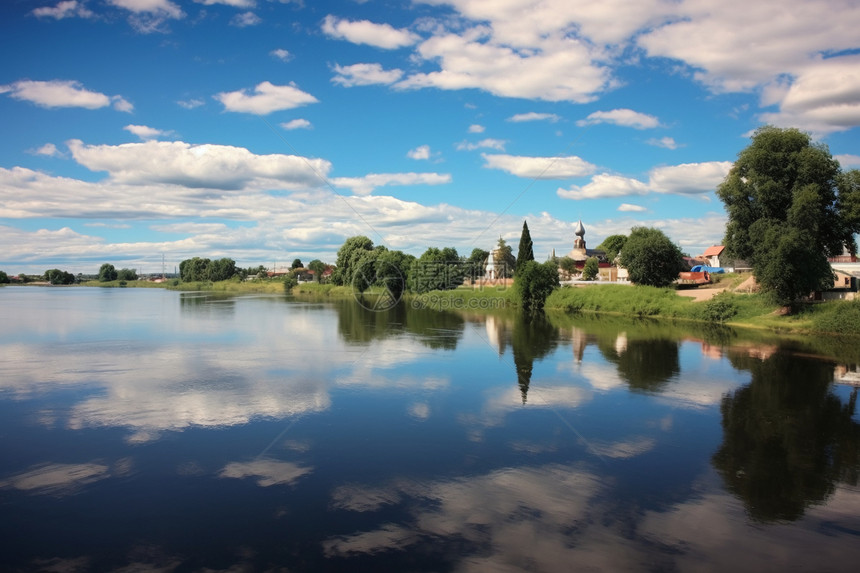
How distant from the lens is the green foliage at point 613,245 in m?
120

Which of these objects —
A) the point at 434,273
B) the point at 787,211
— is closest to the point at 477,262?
the point at 434,273

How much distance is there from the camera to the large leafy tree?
121 feet

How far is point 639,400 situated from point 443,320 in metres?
31.6

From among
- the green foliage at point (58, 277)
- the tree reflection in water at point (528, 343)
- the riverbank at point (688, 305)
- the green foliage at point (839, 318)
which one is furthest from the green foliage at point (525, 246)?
the green foliage at point (58, 277)

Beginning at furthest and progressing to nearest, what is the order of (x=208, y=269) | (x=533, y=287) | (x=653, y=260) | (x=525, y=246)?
(x=208, y=269), (x=525, y=246), (x=533, y=287), (x=653, y=260)

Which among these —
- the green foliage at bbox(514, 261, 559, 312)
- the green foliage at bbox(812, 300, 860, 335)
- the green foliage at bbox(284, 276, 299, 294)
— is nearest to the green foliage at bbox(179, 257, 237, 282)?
the green foliage at bbox(284, 276, 299, 294)

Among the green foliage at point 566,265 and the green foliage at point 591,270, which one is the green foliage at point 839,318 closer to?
the green foliage at point 591,270

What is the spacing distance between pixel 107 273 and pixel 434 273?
5473 inches

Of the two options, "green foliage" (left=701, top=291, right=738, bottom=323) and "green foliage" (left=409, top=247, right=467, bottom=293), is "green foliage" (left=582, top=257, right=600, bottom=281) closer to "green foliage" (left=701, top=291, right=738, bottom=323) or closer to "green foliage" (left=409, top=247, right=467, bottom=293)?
"green foliage" (left=409, top=247, right=467, bottom=293)

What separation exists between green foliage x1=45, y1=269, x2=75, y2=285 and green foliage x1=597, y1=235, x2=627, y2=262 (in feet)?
511

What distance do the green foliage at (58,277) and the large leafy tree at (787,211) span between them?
A: 18202cm

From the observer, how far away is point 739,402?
17.9 metres

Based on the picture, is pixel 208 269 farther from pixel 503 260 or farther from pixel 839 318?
pixel 839 318

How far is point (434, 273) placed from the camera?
9212cm
